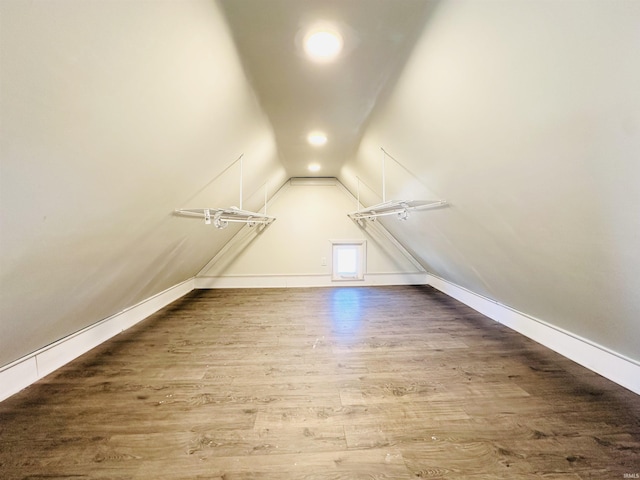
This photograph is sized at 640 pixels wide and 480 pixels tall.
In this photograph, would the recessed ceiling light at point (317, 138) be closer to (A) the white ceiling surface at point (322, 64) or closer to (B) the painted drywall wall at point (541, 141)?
(A) the white ceiling surface at point (322, 64)

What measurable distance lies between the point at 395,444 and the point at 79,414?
1.83m

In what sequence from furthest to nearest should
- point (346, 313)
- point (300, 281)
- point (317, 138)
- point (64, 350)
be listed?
point (300, 281) → point (346, 313) → point (317, 138) → point (64, 350)

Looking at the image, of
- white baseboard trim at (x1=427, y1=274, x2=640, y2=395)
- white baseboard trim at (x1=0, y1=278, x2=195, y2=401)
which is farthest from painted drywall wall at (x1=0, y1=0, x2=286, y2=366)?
white baseboard trim at (x1=427, y1=274, x2=640, y2=395)

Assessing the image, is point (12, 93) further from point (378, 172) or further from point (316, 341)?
point (378, 172)

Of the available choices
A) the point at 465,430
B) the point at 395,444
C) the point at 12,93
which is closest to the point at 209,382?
the point at 395,444

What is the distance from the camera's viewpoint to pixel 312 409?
149 centimetres

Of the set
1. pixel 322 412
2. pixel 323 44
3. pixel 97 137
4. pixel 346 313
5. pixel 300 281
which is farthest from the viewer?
pixel 300 281

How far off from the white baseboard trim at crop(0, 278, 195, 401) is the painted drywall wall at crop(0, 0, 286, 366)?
9 cm

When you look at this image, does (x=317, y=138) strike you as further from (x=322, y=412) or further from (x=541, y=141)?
(x=322, y=412)

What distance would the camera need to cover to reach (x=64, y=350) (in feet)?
6.66

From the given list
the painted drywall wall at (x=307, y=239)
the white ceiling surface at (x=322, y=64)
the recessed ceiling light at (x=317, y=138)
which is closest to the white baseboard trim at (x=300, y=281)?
the painted drywall wall at (x=307, y=239)

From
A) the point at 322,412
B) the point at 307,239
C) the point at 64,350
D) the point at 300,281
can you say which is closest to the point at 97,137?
the point at 322,412

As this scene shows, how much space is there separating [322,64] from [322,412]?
197cm

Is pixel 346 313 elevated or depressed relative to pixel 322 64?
depressed
